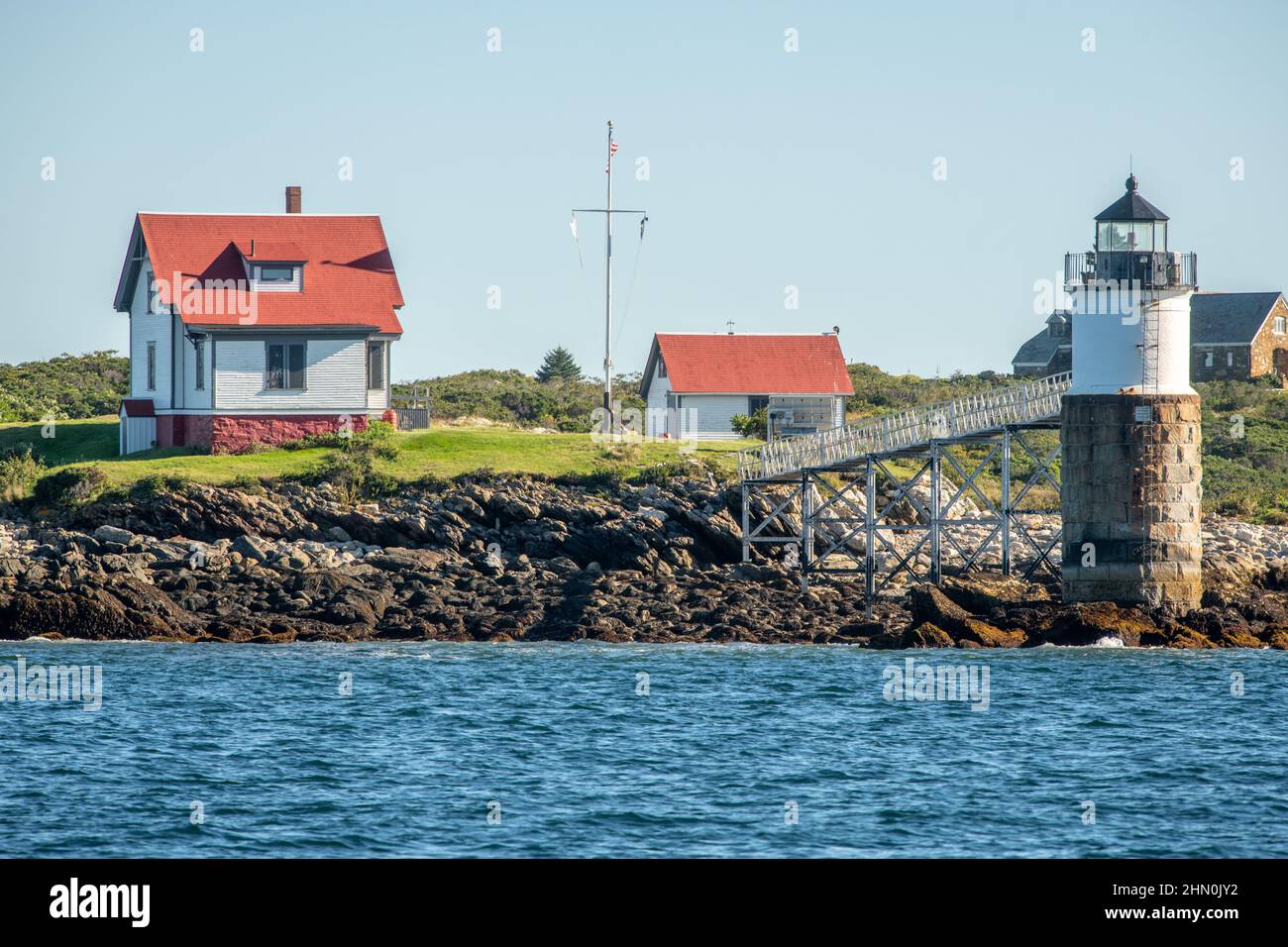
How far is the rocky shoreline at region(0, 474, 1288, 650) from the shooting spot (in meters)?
37.9

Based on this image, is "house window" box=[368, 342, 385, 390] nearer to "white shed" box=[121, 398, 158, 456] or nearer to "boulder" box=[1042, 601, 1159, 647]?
"white shed" box=[121, 398, 158, 456]

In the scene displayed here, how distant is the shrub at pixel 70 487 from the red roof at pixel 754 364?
2054 centimetres

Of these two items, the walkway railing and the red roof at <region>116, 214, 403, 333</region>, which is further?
the red roof at <region>116, 214, 403, 333</region>

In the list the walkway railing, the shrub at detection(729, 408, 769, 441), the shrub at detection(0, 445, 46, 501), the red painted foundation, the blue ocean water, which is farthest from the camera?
the shrub at detection(729, 408, 769, 441)

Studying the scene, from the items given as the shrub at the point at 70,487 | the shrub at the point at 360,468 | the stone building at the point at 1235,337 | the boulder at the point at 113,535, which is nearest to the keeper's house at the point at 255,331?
the shrub at the point at 360,468

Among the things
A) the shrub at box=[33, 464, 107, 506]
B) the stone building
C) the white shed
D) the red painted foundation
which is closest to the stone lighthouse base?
the red painted foundation

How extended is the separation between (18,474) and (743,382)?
2399cm

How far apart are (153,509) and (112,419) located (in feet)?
47.8

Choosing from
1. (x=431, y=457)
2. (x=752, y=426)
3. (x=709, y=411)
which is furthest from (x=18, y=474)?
(x=709, y=411)

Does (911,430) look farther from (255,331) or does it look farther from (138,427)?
(138,427)

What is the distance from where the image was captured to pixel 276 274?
52438mm

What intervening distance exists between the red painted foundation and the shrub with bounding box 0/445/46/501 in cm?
393
